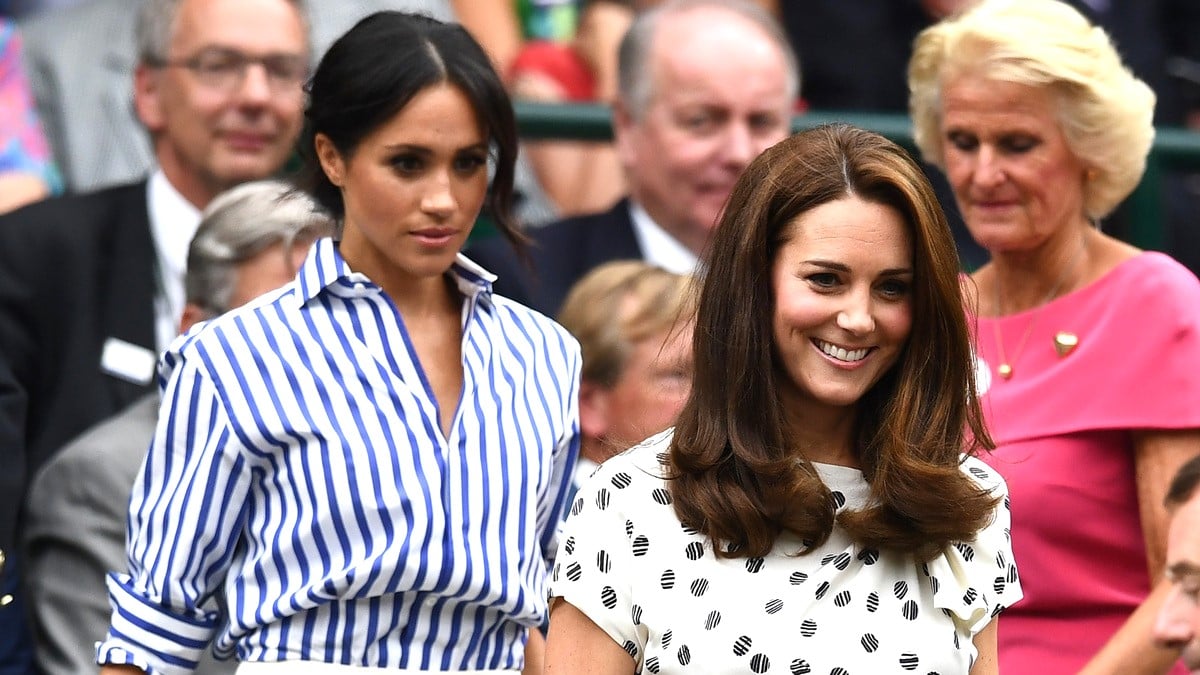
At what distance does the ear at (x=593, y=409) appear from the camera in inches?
166

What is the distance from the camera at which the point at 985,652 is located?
2873 mm

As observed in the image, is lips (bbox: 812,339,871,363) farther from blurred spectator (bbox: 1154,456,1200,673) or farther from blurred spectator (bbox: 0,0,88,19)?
blurred spectator (bbox: 0,0,88,19)

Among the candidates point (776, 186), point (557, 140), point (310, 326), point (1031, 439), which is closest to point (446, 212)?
point (310, 326)

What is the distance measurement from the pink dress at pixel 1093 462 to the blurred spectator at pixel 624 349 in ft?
2.38

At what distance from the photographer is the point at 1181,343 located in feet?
11.5

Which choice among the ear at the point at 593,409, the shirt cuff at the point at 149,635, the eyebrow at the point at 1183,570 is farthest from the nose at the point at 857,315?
the ear at the point at 593,409

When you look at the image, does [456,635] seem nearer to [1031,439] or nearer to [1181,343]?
[1031,439]

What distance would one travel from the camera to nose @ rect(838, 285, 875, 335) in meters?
2.73

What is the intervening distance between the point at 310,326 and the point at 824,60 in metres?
3.39

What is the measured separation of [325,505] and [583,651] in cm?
49

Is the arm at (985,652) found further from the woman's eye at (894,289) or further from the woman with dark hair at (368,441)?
the woman with dark hair at (368,441)

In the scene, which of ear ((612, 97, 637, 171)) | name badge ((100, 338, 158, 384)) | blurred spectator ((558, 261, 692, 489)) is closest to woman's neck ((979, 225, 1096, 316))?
blurred spectator ((558, 261, 692, 489))

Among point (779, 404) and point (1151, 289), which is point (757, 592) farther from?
point (1151, 289)

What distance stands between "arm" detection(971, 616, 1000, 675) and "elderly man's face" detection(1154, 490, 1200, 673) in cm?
23
